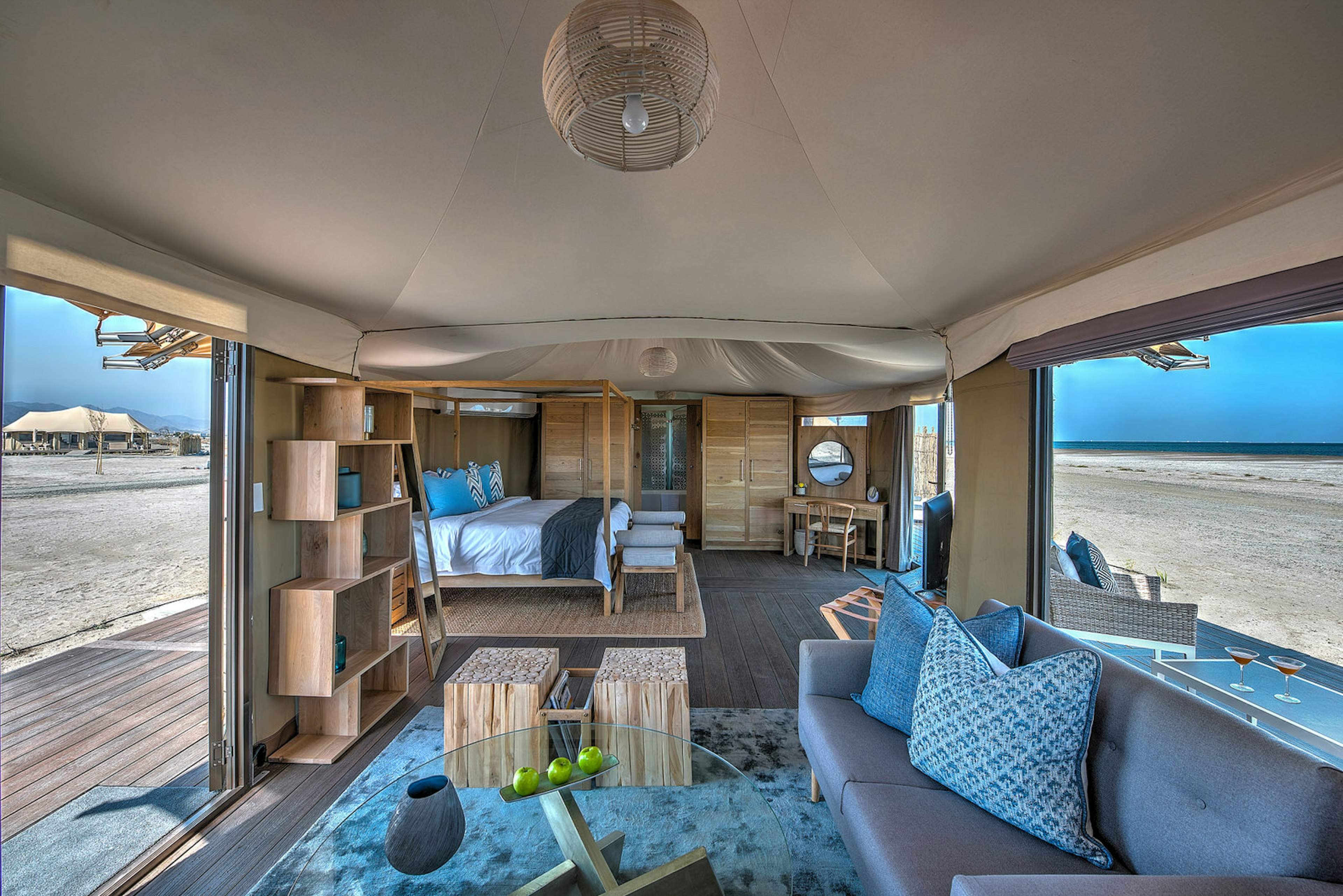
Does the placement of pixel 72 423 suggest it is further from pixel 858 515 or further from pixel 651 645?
pixel 858 515

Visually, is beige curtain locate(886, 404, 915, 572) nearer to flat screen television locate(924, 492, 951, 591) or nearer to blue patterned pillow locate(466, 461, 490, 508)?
flat screen television locate(924, 492, 951, 591)

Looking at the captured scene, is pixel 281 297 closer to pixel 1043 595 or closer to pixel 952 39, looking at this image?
pixel 952 39

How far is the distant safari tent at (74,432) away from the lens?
4.92 feet

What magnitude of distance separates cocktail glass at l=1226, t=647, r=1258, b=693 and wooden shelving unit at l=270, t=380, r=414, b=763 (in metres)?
3.59

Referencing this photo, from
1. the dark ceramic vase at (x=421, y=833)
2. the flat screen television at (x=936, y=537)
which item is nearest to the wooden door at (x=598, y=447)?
the flat screen television at (x=936, y=537)

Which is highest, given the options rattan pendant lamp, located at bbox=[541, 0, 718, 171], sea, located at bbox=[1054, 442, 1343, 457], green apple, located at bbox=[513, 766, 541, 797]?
rattan pendant lamp, located at bbox=[541, 0, 718, 171]

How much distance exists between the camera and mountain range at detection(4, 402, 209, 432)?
146 cm

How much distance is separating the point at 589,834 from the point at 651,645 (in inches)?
92.3

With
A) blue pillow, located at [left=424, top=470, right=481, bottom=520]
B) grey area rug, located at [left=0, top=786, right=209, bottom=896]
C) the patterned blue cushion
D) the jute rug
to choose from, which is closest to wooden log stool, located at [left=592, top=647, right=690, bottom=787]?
the jute rug

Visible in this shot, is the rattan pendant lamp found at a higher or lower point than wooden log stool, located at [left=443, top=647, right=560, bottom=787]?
higher

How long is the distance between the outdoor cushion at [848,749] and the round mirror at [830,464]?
5100 mm

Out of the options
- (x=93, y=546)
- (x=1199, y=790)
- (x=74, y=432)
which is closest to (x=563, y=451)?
(x=93, y=546)

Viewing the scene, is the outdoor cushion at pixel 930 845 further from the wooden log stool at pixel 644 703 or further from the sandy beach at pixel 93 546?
the sandy beach at pixel 93 546

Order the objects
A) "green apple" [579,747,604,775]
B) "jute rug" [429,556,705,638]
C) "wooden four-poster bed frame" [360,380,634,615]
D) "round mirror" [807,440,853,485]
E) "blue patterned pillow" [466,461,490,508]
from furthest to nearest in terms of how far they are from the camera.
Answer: "round mirror" [807,440,853,485], "blue patterned pillow" [466,461,490,508], "jute rug" [429,556,705,638], "wooden four-poster bed frame" [360,380,634,615], "green apple" [579,747,604,775]
